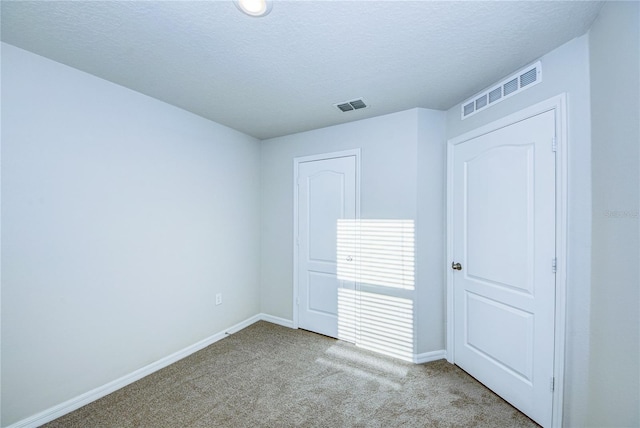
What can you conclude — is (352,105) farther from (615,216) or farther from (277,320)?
(277,320)

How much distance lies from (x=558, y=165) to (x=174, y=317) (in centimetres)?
329

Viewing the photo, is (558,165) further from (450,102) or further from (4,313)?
(4,313)

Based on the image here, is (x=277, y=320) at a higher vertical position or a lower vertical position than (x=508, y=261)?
lower

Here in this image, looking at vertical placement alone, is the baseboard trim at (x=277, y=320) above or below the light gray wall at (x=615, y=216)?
below

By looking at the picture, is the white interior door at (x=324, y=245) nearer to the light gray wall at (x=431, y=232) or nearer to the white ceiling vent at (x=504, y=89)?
the light gray wall at (x=431, y=232)

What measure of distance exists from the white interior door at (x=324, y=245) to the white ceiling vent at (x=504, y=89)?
117cm

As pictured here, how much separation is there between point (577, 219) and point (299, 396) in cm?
221

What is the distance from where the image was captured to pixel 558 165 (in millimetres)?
1670

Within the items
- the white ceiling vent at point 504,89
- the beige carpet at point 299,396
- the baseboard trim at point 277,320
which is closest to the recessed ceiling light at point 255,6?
the white ceiling vent at point 504,89

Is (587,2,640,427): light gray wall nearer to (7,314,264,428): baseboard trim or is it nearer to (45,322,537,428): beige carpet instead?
(45,322,537,428): beige carpet

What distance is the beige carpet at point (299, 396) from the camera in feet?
6.03

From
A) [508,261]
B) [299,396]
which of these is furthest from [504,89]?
[299,396]

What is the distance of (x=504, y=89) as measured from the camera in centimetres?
203

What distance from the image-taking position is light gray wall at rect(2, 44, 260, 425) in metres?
1.71
